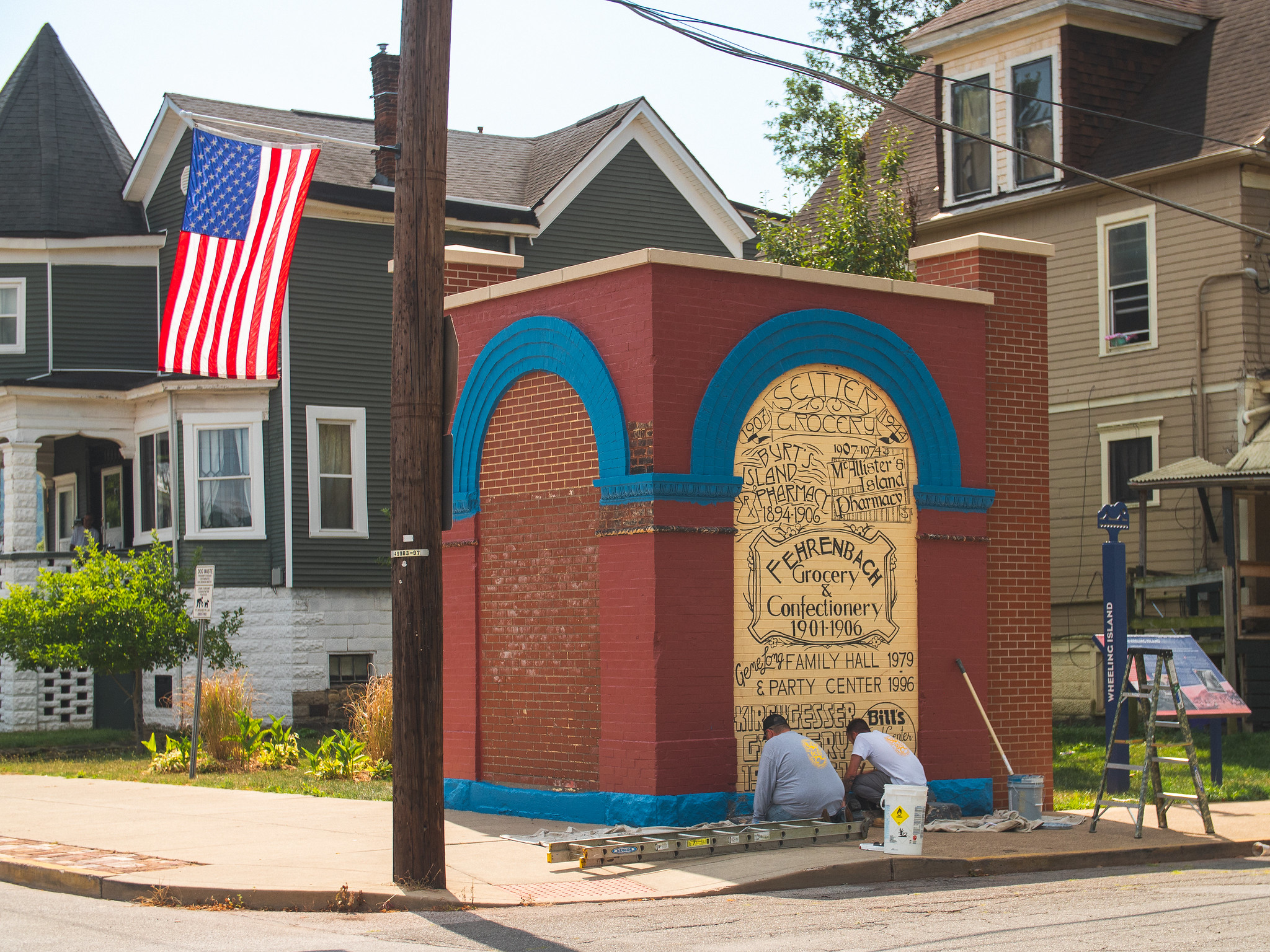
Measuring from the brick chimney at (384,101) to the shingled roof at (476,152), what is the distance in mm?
329

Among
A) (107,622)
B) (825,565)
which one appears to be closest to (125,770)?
(107,622)

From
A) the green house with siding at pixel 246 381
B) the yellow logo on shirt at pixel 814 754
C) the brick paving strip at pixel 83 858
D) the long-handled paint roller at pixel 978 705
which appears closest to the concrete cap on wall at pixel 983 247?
the long-handled paint roller at pixel 978 705

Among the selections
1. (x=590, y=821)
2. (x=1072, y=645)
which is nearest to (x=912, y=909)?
(x=590, y=821)

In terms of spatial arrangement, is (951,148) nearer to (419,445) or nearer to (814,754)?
(814,754)

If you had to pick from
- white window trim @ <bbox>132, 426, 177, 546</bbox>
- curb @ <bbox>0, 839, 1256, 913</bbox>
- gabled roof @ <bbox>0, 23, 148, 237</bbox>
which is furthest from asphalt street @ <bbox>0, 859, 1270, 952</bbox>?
gabled roof @ <bbox>0, 23, 148, 237</bbox>

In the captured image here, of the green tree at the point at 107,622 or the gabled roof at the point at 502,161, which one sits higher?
the gabled roof at the point at 502,161

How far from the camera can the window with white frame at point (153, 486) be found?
963 inches

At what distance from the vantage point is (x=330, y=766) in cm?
1697

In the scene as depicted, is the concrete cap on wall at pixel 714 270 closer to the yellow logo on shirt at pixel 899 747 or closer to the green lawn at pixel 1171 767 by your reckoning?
the yellow logo on shirt at pixel 899 747

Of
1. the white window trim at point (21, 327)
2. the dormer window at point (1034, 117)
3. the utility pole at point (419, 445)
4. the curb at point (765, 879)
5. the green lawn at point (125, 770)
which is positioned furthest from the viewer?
the white window trim at point (21, 327)

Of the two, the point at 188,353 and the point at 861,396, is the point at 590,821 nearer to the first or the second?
the point at 861,396

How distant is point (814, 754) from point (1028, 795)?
238cm

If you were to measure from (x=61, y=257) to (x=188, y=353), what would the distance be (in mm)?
12616

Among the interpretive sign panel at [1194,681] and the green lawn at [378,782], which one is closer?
the interpretive sign panel at [1194,681]
